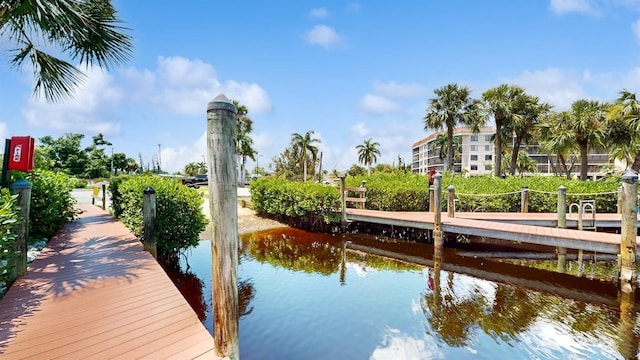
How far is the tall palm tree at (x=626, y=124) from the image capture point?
17712 millimetres

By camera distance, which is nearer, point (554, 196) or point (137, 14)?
point (137, 14)

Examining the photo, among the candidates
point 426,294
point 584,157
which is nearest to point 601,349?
point 426,294

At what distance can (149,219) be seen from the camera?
5582 millimetres

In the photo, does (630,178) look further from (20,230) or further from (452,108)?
(452,108)

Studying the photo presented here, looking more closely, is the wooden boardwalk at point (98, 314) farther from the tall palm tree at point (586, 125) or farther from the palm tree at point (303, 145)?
the palm tree at point (303, 145)

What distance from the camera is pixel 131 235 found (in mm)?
7293

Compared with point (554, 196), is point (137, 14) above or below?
above

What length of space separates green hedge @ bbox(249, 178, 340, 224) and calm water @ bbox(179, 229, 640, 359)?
11.5 feet

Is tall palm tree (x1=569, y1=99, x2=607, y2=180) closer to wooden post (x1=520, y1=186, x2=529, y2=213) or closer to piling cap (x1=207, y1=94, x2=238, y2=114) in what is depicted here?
wooden post (x1=520, y1=186, x2=529, y2=213)

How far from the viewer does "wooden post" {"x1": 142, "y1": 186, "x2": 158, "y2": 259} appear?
18.3 feet

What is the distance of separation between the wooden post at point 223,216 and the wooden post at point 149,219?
3589 millimetres

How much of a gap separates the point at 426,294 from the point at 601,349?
2632mm

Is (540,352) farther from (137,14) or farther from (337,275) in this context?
(137,14)

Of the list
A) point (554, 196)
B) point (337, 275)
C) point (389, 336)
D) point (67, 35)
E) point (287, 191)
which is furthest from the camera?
point (287, 191)
